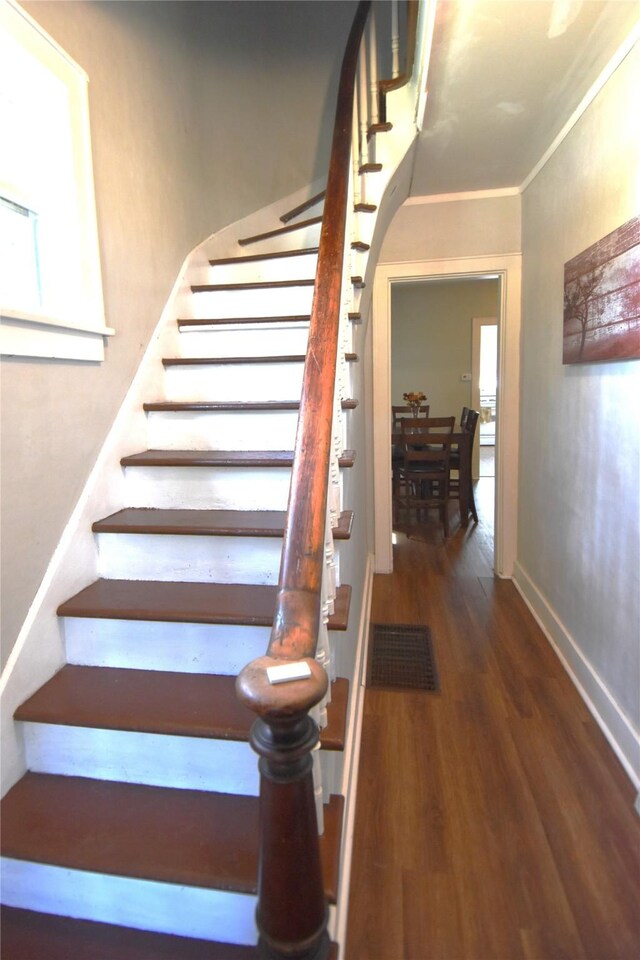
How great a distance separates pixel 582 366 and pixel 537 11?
1.21 m

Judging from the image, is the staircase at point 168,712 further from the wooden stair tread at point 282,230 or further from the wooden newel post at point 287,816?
the wooden stair tread at point 282,230

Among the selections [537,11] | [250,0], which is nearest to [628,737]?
[537,11]

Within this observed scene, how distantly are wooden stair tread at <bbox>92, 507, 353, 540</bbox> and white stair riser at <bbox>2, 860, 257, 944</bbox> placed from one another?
2.80ft

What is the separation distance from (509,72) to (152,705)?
2.48 meters

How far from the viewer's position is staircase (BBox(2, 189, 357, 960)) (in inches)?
41.7

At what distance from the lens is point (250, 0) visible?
2.91 meters

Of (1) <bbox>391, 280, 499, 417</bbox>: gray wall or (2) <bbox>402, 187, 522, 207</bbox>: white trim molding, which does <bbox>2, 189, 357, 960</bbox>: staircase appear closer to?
(2) <bbox>402, 187, 522, 207</bbox>: white trim molding

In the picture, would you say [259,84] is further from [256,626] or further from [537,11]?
[256,626]

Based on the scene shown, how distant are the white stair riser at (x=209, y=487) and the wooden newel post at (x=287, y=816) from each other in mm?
1054

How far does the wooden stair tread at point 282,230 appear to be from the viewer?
101 inches

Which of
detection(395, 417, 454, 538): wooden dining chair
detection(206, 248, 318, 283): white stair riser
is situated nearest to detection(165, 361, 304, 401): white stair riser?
detection(206, 248, 318, 283): white stair riser

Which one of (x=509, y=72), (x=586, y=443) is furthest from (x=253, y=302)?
(x=586, y=443)

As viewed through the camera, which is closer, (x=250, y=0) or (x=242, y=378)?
(x=242, y=378)

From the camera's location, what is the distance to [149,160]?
2.00 metres
